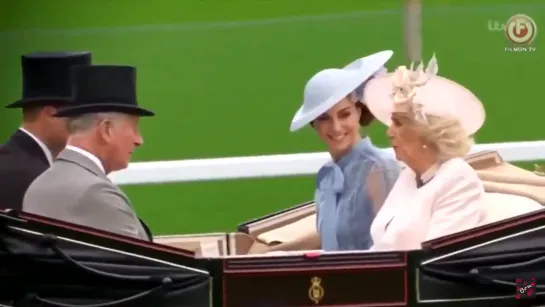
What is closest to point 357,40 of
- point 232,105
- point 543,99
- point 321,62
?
point 321,62

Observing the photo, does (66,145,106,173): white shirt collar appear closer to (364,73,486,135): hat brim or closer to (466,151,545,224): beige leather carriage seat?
(364,73,486,135): hat brim

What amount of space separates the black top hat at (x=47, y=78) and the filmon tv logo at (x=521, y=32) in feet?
5.52

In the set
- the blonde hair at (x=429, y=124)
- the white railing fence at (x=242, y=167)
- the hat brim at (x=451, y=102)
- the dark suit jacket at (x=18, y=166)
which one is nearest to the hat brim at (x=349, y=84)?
the hat brim at (x=451, y=102)

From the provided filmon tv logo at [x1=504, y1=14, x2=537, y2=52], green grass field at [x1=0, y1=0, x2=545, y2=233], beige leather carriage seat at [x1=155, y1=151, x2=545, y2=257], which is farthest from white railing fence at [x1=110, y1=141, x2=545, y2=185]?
beige leather carriage seat at [x1=155, y1=151, x2=545, y2=257]

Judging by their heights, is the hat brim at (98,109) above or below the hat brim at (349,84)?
below

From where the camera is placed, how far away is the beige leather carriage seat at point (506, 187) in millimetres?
2453

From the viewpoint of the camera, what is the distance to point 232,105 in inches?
147

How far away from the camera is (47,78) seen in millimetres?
2773

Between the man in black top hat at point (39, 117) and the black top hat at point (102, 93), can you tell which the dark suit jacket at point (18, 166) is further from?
the black top hat at point (102, 93)

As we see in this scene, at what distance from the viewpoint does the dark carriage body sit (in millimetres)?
1979

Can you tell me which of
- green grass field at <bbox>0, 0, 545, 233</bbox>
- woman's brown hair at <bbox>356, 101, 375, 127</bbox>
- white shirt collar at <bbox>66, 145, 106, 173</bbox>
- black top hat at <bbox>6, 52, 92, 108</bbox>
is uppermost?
green grass field at <bbox>0, 0, 545, 233</bbox>

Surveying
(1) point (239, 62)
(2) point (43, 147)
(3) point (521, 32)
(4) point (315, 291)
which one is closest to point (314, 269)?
(4) point (315, 291)

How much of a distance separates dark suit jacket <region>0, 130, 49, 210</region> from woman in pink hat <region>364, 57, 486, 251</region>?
1.00m

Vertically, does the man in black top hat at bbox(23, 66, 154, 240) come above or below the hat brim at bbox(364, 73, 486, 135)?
below
